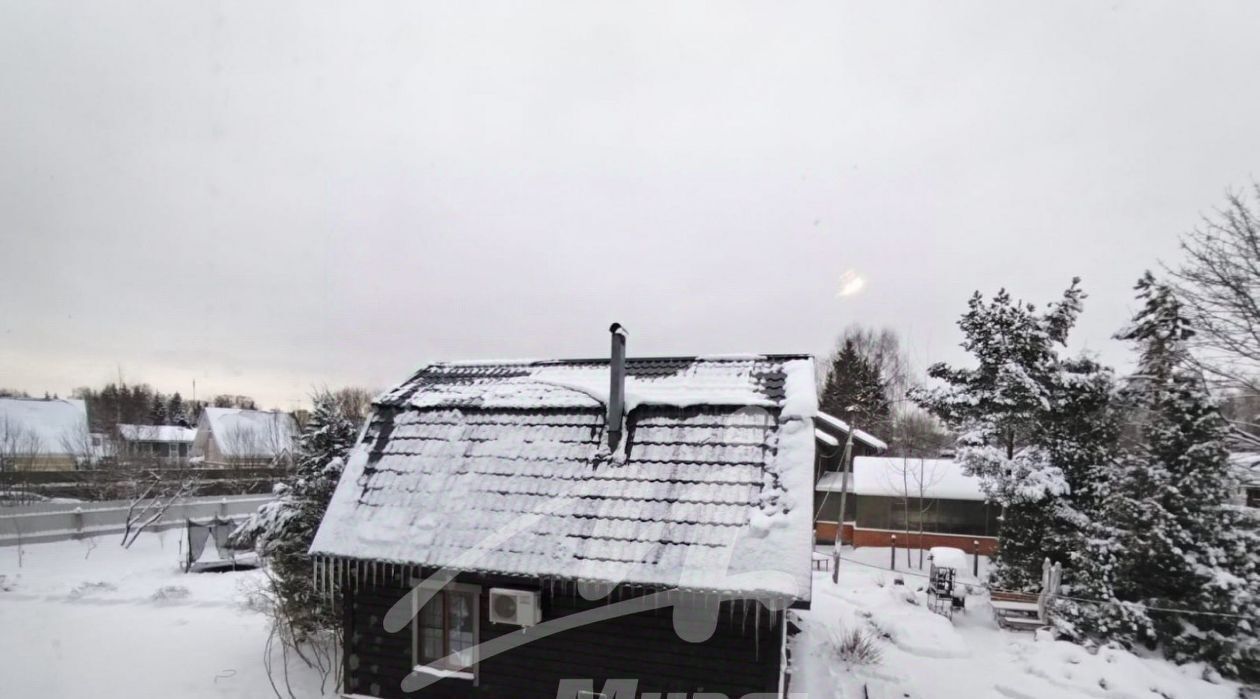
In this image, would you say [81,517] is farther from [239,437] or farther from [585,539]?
[585,539]

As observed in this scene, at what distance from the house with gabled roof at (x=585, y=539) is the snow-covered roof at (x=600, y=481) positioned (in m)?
0.02

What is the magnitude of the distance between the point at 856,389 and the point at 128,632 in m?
25.6

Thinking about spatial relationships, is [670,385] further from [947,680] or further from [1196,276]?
[1196,276]

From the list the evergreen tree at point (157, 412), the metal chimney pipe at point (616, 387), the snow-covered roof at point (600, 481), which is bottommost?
the evergreen tree at point (157, 412)

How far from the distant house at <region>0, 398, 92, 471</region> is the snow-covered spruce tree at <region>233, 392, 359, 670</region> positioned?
61.4ft

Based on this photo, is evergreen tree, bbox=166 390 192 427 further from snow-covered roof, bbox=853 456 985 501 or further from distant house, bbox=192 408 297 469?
snow-covered roof, bbox=853 456 985 501

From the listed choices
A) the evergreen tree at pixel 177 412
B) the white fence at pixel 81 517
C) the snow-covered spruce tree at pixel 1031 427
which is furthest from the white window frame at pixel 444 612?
the evergreen tree at pixel 177 412

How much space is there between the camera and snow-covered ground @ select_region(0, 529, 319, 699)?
7.08 metres

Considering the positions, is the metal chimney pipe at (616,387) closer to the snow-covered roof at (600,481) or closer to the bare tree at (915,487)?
the snow-covered roof at (600,481)

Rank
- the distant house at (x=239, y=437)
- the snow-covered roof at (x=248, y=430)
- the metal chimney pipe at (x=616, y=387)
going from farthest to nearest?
the snow-covered roof at (x=248, y=430) < the distant house at (x=239, y=437) < the metal chimney pipe at (x=616, y=387)

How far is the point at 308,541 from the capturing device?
326 inches

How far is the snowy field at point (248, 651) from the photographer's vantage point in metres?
7.32

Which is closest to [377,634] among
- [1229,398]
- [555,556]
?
[555,556]

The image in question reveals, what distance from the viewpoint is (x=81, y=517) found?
54.0 feet
